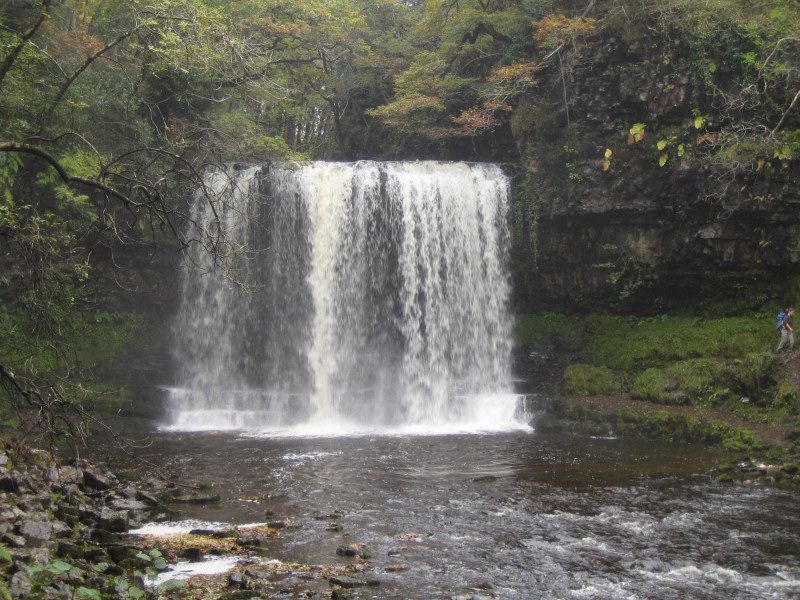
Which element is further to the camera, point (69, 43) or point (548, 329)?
point (548, 329)

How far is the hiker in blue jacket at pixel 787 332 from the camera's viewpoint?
54.1 ft

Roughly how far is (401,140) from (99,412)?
48.3ft

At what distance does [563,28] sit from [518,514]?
47.5 ft

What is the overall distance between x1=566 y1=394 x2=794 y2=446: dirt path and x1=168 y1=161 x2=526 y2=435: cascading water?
8.31 ft

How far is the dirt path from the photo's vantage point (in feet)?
46.2

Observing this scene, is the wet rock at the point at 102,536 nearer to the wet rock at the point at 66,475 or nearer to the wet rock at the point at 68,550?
the wet rock at the point at 68,550

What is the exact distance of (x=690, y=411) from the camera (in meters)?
16.1

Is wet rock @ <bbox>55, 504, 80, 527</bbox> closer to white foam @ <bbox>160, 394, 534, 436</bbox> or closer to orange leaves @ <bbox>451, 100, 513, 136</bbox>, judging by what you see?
white foam @ <bbox>160, 394, 534, 436</bbox>

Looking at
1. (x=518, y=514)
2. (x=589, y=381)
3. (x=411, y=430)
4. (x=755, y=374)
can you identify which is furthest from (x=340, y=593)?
(x=589, y=381)

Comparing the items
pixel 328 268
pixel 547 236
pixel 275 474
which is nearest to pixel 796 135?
pixel 547 236

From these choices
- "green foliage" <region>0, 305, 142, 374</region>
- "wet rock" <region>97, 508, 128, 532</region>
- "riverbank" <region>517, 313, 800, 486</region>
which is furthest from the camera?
"green foliage" <region>0, 305, 142, 374</region>

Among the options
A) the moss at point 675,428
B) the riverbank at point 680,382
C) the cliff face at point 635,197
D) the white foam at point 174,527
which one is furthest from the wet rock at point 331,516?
the cliff face at point 635,197

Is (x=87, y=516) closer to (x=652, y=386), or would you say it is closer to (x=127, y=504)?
(x=127, y=504)

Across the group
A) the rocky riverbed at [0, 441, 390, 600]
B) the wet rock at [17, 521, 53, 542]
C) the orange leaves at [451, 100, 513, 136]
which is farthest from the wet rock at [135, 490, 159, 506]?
the orange leaves at [451, 100, 513, 136]
